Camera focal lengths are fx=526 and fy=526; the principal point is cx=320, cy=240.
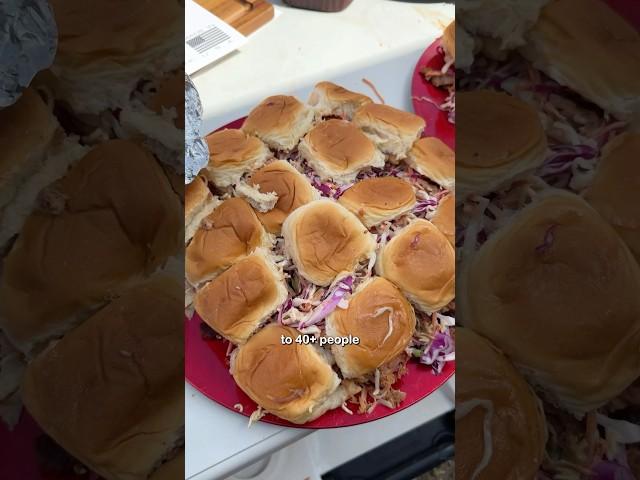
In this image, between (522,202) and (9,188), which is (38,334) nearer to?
(9,188)

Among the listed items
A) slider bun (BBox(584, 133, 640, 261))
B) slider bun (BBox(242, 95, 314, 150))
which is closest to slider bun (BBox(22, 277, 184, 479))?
slider bun (BBox(584, 133, 640, 261))

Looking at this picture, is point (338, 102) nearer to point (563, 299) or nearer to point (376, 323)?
point (376, 323)

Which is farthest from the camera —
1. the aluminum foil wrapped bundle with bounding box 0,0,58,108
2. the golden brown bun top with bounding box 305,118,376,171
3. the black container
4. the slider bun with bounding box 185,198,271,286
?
the black container

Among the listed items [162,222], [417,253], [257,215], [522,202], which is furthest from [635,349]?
[257,215]

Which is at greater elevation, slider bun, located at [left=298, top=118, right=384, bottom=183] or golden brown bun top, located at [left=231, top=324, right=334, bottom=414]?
slider bun, located at [left=298, top=118, right=384, bottom=183]

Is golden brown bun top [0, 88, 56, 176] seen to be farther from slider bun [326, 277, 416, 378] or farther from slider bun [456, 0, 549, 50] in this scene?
slider bun [326, 277, 416, 378]

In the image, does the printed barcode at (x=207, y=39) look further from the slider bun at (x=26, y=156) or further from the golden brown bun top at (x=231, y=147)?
the slider bun at (x=26, y=156)
